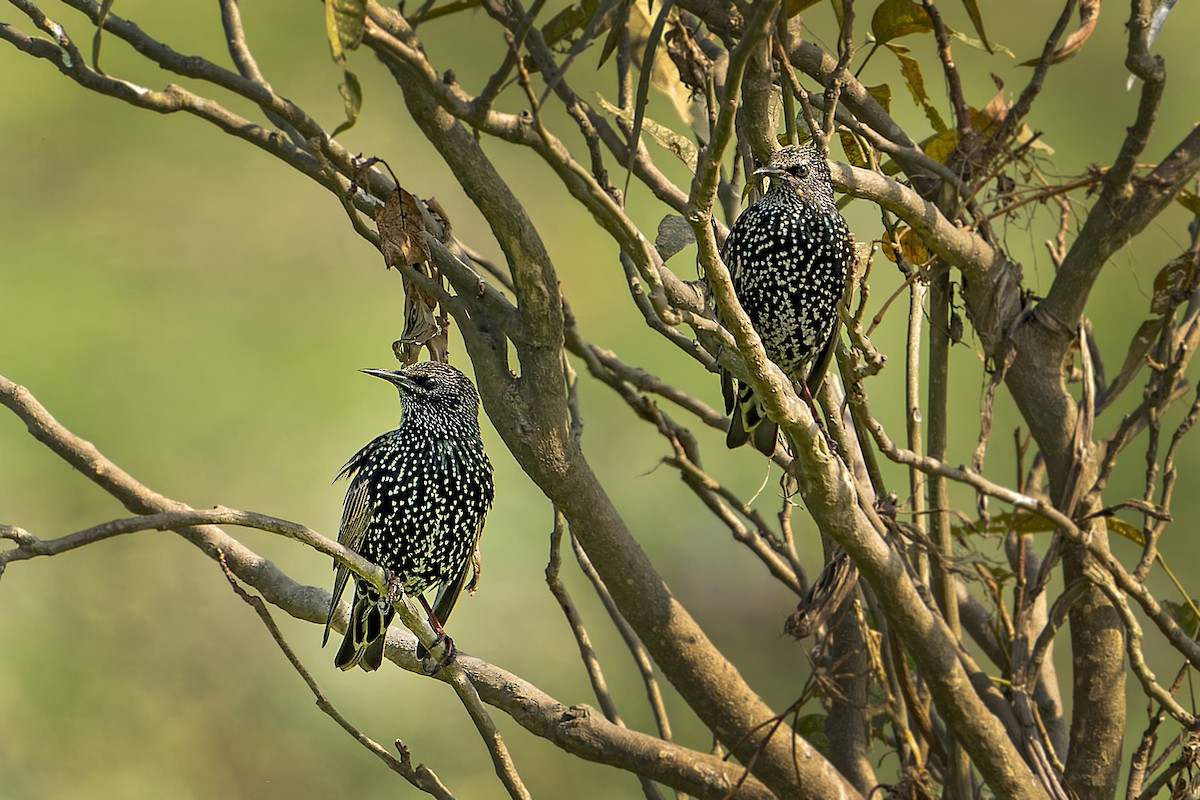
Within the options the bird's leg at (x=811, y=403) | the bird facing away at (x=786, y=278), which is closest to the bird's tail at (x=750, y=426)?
the bird facing away at (x=786, y=278)

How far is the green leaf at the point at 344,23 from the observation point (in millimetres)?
1593

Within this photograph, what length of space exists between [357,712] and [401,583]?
270 centimetres

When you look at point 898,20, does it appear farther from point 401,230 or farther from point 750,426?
point 401,230

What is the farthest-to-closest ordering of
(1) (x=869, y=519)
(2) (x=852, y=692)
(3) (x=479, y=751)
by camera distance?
(3) (x=479, y=751) → (2) (x=852, y=692) → (1) (x=869, y=519)

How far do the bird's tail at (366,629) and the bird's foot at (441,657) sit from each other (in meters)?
0.13

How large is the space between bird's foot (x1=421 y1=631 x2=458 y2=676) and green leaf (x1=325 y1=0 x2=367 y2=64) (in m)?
1.41

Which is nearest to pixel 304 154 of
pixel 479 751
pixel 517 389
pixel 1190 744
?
pixel 517 389

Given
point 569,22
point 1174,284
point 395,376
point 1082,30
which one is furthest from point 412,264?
point 1174,284

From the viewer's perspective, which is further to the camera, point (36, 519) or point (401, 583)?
point (36, 519)

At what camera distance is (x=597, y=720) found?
3.01 m

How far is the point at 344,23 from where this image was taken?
162 centimetres

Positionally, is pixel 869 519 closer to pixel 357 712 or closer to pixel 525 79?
pixel 525 79

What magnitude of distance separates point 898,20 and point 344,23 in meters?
Result: 1.87

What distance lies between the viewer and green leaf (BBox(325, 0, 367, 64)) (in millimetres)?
1593
